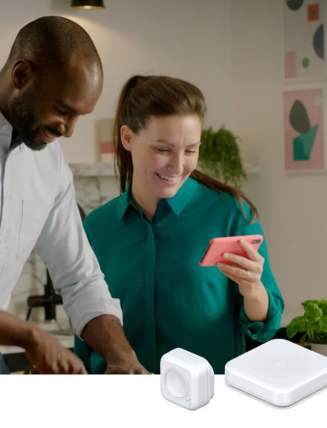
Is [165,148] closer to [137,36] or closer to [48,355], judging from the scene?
[137,36]

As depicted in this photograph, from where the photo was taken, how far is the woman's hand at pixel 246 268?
812 millimetres

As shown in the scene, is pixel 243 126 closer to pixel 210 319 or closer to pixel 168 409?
pixel 210 319

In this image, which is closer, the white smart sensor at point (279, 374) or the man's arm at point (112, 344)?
the white smart sensor at point (279, 374)

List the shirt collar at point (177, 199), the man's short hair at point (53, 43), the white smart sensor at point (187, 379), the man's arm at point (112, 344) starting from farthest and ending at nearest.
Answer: the shirt collar at point (177, 199)
the man's arm at point (112, 344)
the man's short hair at point (53, 43)
the white smart sensor at point (187, 379)

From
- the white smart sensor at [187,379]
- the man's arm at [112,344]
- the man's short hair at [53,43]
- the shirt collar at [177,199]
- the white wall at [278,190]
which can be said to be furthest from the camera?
the white wall at [278,190]

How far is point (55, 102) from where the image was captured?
756 millimetres

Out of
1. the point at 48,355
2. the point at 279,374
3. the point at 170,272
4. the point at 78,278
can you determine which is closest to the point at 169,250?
the point at 170,272

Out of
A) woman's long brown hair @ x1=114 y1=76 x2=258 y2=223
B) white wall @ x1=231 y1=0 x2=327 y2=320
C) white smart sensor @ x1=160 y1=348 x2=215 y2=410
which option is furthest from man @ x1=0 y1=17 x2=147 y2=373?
white wall @ x1=231 y1=0 x2=327 y2=320

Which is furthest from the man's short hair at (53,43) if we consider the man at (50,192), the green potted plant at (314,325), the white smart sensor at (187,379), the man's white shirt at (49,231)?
the green potted plant at (314,325)

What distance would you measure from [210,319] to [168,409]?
1.25 feet

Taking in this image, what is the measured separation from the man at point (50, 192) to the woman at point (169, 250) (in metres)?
0.06

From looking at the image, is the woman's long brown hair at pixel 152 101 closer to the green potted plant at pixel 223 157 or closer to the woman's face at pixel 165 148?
the woman's face at pixel 165 148

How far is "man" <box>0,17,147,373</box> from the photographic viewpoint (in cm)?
73

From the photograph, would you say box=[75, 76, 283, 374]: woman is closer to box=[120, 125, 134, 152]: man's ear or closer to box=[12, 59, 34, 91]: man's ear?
box=[120, 125, 134, 152]: man's ear
